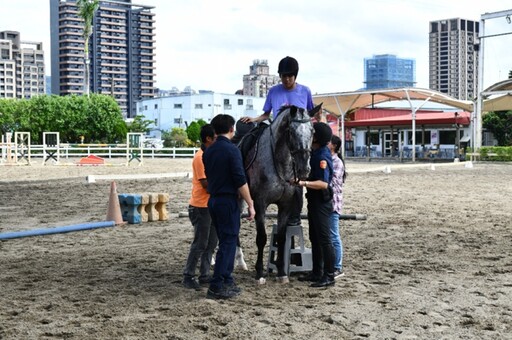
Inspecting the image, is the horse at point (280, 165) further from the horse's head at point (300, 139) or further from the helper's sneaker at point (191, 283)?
the helper's sneaker at point (191, 283)

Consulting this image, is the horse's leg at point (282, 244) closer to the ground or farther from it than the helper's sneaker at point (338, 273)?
farther from it

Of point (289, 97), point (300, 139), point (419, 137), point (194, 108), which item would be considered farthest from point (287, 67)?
point (194, 108)

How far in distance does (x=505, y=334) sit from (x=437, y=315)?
2.24ft

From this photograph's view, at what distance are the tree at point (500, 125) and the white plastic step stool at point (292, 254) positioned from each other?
4770 centimetres

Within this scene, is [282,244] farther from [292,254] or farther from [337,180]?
[337,180]

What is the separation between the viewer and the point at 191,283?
681 cm

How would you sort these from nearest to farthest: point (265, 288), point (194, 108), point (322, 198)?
point (265, 288), point (322, 198), point (194, 108)

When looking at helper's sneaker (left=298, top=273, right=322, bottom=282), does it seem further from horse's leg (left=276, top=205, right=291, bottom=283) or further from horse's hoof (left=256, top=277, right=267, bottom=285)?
horse's hoof (left=256, top=277, right=267, bottom=285)

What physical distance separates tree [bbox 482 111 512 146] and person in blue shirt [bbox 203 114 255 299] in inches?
1934

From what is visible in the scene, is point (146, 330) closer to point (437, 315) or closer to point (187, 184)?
point (437, 315)

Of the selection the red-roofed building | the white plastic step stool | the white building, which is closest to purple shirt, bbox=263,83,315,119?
the white plastic step stool

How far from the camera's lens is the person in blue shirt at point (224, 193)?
6.18 meters

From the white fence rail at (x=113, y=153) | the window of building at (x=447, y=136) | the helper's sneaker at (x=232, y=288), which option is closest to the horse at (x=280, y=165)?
the helper's sneaker at (x=232, y=288)

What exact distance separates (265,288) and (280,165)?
126 centimetres
